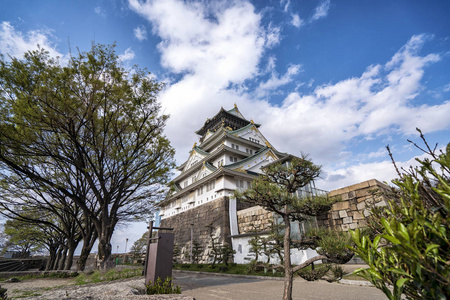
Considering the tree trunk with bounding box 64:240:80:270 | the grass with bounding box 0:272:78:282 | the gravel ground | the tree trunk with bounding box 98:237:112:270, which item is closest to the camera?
the gravel ground

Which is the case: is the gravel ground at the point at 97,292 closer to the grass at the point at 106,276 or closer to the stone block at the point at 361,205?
the grass at the point at 106,276

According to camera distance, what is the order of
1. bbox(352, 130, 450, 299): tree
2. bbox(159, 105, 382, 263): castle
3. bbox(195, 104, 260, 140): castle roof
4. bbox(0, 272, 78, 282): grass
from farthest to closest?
bbox(195, 104, 260, 140): castle roof → bbox(159, 105, 382, 263): castle → bbox(0, 272, 78, 282): grass → bbox(352, 130, 450, 299): tree

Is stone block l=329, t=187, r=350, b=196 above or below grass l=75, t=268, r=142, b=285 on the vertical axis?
above

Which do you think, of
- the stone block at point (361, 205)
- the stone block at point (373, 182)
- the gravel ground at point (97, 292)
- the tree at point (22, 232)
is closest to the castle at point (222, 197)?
the stone block at point (361, 205)

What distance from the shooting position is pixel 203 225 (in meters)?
18.4

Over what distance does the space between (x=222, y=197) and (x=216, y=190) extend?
3.29 ft

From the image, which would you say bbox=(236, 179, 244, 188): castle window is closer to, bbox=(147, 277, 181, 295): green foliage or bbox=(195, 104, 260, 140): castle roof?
bbox=(195, 104, 260, 140): castle roof

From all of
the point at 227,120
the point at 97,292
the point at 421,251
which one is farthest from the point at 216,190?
→ the point at 421,251

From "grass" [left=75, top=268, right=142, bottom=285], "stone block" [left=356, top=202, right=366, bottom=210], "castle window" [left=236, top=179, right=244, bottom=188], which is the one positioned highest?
"castle window" [left=236, top=179, right=244, bottom=188]

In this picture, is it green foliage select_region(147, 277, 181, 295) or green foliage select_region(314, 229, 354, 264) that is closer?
green foliage select_region(314, 229, 354, 264)

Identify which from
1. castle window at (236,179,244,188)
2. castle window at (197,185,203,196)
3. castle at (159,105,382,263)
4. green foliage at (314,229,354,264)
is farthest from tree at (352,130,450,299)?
castle window at (197,185,203,196)

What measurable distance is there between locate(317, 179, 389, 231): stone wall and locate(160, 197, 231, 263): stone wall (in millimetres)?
9317

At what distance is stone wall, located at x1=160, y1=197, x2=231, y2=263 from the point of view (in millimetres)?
16328

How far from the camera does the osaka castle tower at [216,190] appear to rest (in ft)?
54.1
